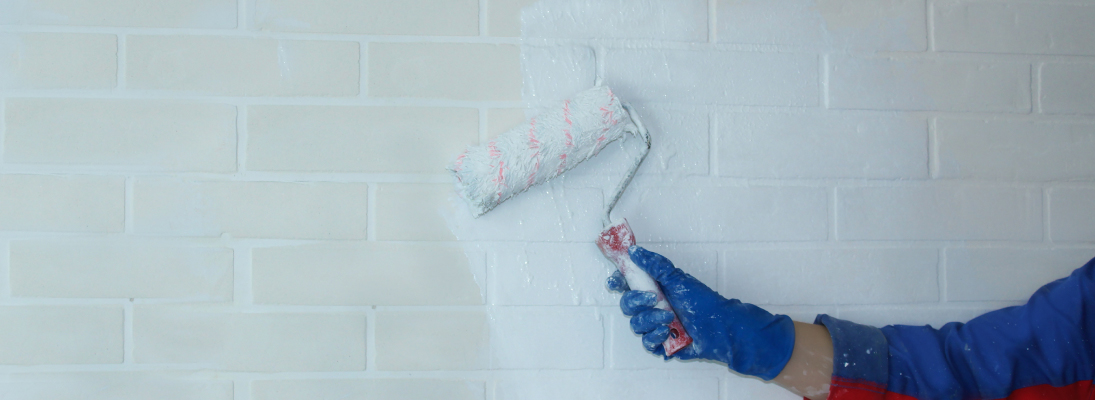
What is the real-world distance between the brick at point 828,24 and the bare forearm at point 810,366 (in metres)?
0.50

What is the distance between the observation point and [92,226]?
0.97 meters

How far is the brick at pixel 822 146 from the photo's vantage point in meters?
1.04

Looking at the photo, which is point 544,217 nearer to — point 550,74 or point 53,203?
point 550,74

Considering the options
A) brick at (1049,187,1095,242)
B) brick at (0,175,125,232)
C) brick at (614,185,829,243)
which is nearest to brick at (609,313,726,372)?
brick at (614,185,829,243)

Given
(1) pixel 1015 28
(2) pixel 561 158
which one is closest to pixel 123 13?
(2) pixel 561 158

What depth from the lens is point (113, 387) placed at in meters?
0.97

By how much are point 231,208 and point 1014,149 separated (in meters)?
1.33

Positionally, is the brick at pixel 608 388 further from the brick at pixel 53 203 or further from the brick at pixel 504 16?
the brick at pixel 53 203

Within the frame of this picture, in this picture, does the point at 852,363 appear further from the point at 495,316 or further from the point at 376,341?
the point at 376,341

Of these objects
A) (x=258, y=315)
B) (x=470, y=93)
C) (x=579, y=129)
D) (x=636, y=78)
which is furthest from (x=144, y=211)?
(x=636, y=78)

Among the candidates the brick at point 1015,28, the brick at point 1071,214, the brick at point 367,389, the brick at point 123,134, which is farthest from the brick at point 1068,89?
the brick at point 123,134

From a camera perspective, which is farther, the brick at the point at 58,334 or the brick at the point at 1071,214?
the brick at the point at 1071,214

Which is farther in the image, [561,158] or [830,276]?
[830,276]

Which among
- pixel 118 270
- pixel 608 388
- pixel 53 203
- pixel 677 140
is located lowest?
pixel 608 388
